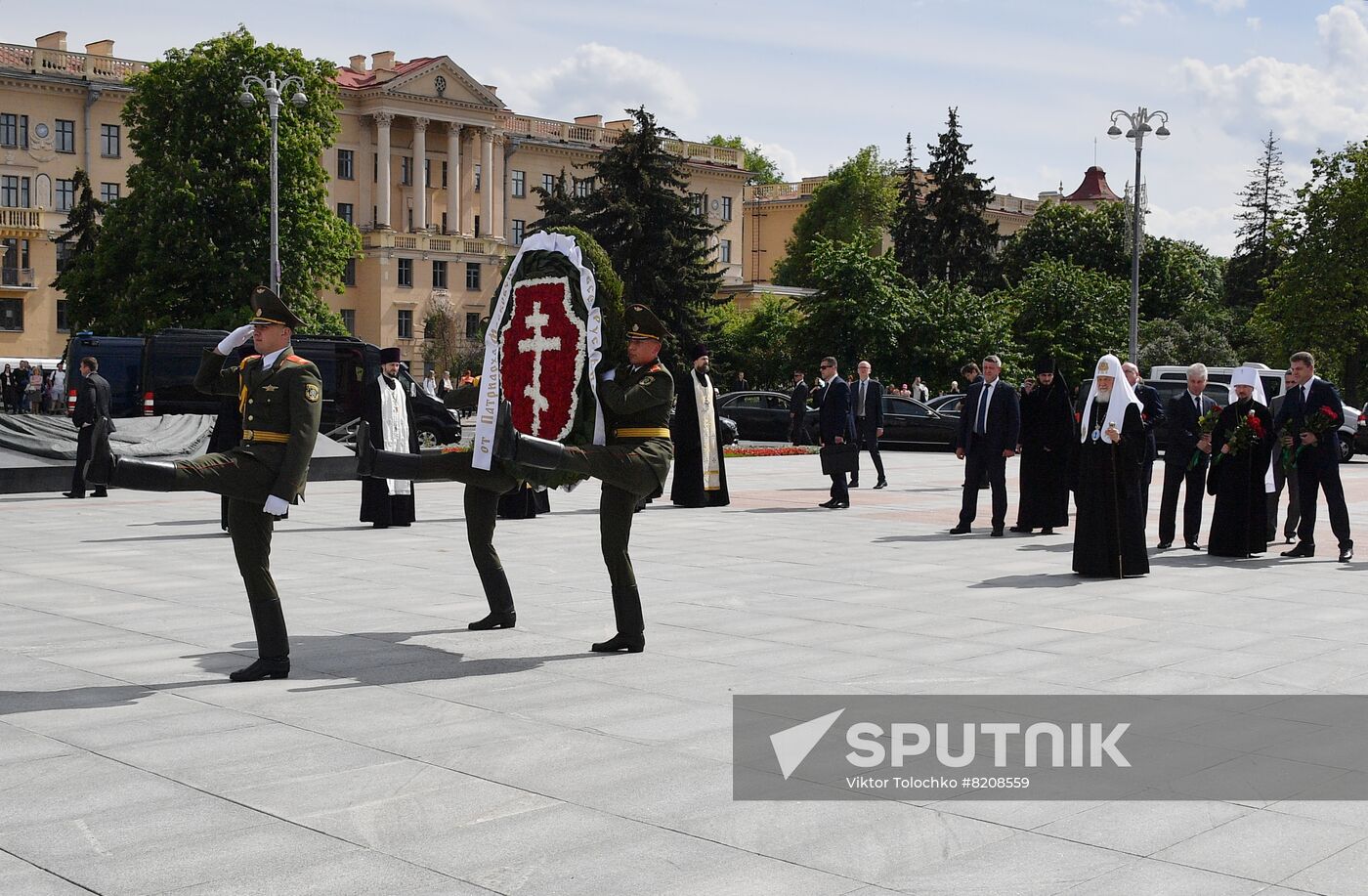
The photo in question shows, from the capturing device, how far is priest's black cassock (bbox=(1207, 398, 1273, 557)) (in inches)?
578

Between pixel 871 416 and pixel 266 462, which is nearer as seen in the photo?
pixel 266 462

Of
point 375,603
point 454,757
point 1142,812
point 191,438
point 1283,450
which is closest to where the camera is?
point 1142,812

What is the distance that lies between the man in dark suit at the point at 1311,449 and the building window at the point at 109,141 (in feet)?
238

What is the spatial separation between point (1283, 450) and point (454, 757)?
36.2ft

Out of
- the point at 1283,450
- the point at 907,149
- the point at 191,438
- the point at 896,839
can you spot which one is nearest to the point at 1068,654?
the point at 896,839

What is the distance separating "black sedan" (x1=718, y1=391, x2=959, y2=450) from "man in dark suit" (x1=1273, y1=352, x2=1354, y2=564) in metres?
20.2

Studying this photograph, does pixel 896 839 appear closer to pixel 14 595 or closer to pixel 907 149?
pixel 14 595

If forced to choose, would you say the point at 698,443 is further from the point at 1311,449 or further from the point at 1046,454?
the point at 1311,449

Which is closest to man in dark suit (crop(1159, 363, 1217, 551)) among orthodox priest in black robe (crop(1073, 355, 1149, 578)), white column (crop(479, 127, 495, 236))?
orthodox priest in black robe (crop(1073, 355, 1149, 578))

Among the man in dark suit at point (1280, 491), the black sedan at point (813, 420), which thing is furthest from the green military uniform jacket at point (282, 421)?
the black sedan at point (813, 420)

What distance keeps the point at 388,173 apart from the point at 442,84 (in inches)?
245

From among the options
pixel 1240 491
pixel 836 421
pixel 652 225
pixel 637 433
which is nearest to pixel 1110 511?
pixel 1240 491

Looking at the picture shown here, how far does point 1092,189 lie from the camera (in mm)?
130750

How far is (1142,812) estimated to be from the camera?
571 cm
